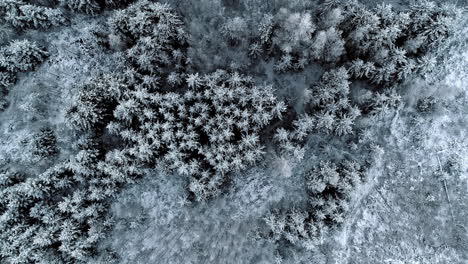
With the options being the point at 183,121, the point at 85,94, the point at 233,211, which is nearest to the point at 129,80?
the point at 85,94

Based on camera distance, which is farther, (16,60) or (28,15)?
(28,15)

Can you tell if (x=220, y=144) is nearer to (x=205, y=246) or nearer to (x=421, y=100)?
(x=205, y=246)

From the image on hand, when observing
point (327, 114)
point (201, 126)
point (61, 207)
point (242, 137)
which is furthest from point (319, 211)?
point (61, 207)

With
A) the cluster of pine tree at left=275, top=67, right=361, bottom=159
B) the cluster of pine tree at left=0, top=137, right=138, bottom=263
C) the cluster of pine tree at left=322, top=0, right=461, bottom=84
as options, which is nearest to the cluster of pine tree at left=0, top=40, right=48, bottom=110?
the cluster of pine tree at left=0, top=137, right=138, bottom=263

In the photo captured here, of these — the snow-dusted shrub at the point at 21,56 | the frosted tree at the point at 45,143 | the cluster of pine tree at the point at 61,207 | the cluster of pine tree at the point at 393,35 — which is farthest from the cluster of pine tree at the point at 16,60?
the cluster of pine tree at the point at 393,35

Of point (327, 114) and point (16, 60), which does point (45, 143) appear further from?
point (327, 114)
